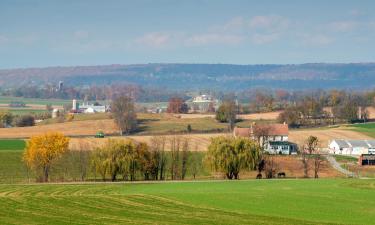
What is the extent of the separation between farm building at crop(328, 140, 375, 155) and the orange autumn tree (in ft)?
168

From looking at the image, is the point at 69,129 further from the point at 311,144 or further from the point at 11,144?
the point at 311,144

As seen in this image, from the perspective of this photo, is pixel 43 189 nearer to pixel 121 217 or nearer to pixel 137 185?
pixel 137 185

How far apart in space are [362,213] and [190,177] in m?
41.6

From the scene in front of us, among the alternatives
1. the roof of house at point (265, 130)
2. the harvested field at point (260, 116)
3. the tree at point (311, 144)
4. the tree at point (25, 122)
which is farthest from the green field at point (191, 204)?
the harvested field at point (260, 116)

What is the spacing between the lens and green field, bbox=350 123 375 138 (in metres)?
142

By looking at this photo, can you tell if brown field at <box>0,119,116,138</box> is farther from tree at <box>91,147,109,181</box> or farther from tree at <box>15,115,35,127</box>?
tree at <box>91,147,109,181</box>

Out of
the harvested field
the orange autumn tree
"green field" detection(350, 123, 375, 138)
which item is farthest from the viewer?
the harvested field

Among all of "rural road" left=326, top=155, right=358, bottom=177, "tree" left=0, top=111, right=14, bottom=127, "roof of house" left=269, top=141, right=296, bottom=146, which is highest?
"tree" left=0, top=111, right=14, bottom=127

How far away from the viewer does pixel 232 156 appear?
8844 cm

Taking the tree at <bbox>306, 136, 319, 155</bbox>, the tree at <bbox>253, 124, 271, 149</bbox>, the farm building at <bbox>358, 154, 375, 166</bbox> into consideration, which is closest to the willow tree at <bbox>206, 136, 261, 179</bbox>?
the tree at <bbox>306, 136, 319, 155</bbox>

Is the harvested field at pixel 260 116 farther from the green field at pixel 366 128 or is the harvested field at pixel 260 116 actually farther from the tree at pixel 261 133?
the tree at pixel 261 133

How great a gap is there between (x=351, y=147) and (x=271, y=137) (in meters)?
13.7

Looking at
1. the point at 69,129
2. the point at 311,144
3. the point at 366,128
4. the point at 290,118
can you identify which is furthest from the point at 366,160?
the point at 69,129

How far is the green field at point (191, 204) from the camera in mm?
46594
